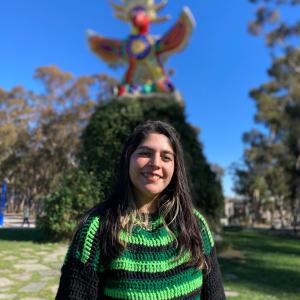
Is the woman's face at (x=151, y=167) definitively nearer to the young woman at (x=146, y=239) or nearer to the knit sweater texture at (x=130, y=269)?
the young woman at (x=146, y=239)

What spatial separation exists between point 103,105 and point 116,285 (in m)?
9.16

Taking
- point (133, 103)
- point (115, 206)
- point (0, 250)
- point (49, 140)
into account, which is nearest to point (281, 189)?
point (49, 140)

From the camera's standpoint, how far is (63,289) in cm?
137

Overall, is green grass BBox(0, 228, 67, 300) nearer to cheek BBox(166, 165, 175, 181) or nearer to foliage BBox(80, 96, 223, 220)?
foliage BBox(80, 96, 223, 220)

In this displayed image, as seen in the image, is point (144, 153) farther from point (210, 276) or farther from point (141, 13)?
point (141, 13)

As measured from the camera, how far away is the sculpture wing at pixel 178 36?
10977 millimetres

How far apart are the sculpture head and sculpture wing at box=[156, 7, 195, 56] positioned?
756 mm

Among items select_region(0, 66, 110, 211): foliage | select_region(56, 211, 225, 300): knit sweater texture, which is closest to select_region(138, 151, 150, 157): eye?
select_region(56, 211, 225, 300): knit sweater texture

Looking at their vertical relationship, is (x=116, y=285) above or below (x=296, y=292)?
above

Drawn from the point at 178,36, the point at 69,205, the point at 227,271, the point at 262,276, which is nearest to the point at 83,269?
the point at 262,276

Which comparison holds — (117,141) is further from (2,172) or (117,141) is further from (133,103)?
(2,172)

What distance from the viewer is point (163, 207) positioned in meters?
1.61

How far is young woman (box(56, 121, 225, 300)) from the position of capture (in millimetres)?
1391

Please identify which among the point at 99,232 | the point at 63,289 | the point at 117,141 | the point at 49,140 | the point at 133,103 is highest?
the point at 49,140
